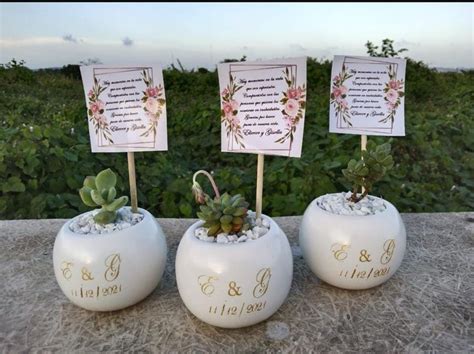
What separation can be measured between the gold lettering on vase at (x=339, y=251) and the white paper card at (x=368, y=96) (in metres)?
0.34

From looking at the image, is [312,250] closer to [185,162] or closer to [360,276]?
[360,276]

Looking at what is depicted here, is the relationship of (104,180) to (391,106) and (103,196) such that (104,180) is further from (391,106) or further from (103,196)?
(391,106)

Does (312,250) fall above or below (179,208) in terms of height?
above

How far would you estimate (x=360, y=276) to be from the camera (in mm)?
1071

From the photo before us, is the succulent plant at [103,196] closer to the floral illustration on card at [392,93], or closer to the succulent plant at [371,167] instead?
the succulent plant at [371,167]

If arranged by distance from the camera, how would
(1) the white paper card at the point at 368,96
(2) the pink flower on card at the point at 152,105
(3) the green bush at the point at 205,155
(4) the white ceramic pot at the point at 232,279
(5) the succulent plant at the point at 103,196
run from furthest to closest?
(3) the green bush at the point at 205,155 < (1) the white paper card at the point at 368,96 < (2) the pink flower on card at the point at 152,105 < (5) the succulent plant at the point at 103,196 < (4) the white ceramic pot at the point at 232,279

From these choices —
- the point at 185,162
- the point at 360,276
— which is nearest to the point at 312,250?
the point at 360,276

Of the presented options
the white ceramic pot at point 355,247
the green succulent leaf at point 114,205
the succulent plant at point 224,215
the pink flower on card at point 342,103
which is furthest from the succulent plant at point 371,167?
the green succulent leaf at point 114,205

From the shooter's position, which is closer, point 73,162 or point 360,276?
point 360,276

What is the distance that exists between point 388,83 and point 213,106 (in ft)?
5.11

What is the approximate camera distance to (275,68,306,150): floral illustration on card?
3.43 ft

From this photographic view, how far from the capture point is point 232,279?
2.99ft

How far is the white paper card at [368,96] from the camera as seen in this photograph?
1.23 m

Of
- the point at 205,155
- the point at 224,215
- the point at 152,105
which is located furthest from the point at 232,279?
the point at 205,155
